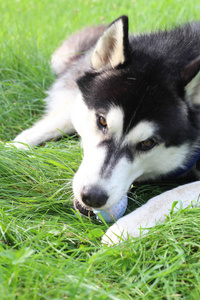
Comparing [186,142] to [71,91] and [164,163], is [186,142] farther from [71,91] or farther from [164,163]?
[71,91]

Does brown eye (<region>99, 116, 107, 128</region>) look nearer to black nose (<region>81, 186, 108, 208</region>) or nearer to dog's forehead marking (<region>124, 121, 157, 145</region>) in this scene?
dog's forehead marking (<region>124, 121, 157, 145</region>)

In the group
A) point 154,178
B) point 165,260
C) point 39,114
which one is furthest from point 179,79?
point 39,114

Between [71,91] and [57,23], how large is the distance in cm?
265

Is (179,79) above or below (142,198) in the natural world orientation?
above

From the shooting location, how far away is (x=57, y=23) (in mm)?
6117

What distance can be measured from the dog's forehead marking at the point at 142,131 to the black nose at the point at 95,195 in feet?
1.50

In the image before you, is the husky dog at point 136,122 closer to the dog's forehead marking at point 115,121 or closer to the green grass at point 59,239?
the dog's forehead marking at point 115,121

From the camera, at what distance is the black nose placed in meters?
2.28

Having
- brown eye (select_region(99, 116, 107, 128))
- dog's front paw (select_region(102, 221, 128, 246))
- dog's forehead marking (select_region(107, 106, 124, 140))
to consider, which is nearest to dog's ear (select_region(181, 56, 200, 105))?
dog's forehead marking (select_region(107, 106, 124, 140))

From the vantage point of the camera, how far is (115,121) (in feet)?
8.14

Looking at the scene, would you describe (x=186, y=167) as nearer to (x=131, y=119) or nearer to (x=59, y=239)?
(x=131, y=119)

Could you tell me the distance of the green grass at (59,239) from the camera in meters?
1.80

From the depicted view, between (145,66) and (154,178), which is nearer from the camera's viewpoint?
(145,66)

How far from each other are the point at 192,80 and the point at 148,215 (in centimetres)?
103
